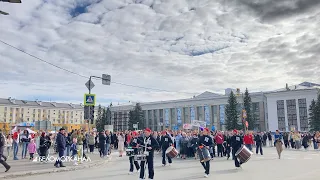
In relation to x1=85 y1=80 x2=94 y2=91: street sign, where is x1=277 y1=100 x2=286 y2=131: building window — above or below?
below

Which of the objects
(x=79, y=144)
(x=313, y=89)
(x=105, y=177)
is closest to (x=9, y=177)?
(x=105, y=177)

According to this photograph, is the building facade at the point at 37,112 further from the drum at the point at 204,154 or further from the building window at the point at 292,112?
the drum at the point at 204,154

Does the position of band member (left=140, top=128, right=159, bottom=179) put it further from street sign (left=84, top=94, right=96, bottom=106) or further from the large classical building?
the large classical building

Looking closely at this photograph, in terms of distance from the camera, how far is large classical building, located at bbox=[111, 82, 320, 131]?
84.9 m

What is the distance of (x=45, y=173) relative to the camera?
14078mm

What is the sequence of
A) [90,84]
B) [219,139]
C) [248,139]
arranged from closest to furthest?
[219,139] → [248,139] → [90,84]

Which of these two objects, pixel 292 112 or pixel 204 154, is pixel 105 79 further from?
pixel 292 112

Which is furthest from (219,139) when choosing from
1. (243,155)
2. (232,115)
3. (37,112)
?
(37,112)

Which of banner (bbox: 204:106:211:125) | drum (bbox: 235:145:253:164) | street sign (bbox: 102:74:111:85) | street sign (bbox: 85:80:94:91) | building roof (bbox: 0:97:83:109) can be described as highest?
building roof (bbox: 0:97:83:109)

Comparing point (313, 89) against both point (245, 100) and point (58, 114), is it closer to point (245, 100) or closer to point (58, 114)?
point (245, 100)

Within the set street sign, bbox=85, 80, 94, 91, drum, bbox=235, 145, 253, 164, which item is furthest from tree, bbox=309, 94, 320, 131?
drum, bbox=235, 145, 253, 164

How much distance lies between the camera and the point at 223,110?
338 ft

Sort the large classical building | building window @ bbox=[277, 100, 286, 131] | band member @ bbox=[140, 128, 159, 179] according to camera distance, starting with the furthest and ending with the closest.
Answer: building window @ bbox=[277, 100, 286, 131]
the large classical building
band member @ bbox=[140, 128, 159, 179]

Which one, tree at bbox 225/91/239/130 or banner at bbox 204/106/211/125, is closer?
tree at bbox 225/91/239/130
